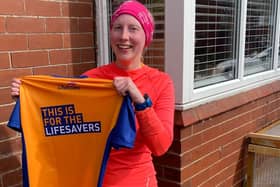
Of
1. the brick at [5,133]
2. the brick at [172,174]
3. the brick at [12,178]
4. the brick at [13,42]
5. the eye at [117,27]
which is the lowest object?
the brick at [172,174]

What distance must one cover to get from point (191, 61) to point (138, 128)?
37.6 inches

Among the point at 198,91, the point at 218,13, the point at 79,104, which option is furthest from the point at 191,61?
the point at 79,104

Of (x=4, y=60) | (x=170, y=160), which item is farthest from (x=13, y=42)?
(x=170, y=160)

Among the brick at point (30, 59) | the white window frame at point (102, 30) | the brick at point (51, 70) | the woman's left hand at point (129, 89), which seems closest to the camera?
the woman's left hand at point (129, 89)

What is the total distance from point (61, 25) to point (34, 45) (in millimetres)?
268

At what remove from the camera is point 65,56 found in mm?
2490

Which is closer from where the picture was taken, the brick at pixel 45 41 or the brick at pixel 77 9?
the brick at pixel 45 41

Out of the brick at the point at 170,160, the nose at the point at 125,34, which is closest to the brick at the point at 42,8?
the nose at the point at 125,34

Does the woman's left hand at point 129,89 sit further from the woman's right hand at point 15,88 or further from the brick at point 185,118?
the brick at point 185,118

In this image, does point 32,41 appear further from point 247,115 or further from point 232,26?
point 247,115

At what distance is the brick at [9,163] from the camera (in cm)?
222

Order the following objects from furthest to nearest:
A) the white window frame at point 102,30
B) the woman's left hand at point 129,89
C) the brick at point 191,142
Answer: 1. the white window frame at point 102,30
2. the brick at point 191,142
3. the woman's left hand at point 129,89

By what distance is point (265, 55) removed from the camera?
3721 mm

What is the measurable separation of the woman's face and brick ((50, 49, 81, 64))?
0.82 metres
